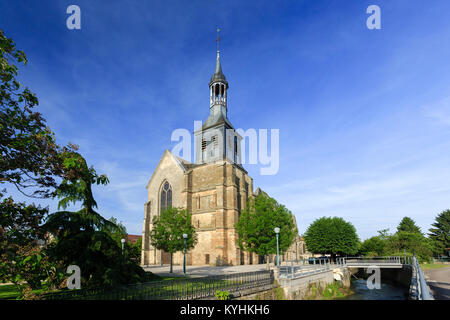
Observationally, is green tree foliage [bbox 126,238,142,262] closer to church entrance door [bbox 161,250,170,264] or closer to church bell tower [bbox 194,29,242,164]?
church entrance door [bbox 161,250,170,264]

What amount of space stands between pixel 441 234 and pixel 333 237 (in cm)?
5055

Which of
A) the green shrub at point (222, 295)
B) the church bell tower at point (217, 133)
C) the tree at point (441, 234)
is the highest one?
the church bell tower at point (217, 133)

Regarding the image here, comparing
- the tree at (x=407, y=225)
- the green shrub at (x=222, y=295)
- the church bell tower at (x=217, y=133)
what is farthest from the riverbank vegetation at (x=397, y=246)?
the green shrub at (x=222, y=295)

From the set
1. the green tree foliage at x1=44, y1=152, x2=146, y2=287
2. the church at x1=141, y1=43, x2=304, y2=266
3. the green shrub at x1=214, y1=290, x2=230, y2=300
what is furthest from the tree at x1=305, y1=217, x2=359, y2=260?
the green tree foliage at x1=44, y1=152, x2=146, y2=287

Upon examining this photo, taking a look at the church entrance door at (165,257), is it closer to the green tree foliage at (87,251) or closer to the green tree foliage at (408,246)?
the green tree foliage at (87,251)

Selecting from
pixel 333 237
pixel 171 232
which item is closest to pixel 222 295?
pixel 171 232

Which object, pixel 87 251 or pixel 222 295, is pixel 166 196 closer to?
pixel 222 295

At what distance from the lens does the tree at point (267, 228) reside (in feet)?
81.6

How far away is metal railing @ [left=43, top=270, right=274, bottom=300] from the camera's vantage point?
Answer: 8661mm

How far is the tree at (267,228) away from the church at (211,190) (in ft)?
24.1

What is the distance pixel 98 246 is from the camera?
9578 mm

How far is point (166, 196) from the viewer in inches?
1612
